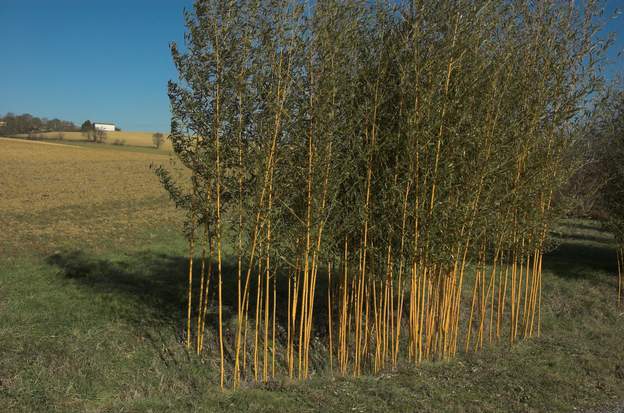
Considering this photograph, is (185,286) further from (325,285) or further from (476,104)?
(476,104)

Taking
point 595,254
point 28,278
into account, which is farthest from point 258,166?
point 595,254

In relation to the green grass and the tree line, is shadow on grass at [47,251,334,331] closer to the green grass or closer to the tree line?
the green grass

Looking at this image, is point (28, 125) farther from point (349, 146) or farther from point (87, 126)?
point (349, 146)

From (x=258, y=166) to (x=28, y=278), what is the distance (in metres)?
8.16

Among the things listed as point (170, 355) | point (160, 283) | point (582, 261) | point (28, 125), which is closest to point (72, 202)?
point (160, 283)

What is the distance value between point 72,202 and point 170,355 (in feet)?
65.6

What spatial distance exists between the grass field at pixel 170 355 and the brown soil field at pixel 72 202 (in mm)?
599

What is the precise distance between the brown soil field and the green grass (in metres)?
5.78

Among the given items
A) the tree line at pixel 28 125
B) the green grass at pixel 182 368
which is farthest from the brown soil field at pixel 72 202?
the tree line at pixel 28 125

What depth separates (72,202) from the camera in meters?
25.2

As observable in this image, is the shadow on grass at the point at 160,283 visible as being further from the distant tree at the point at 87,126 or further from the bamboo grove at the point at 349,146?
the distant tree at the point at 87,126

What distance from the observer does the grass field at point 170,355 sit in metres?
6.36

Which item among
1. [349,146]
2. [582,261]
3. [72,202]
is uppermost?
[349,146]

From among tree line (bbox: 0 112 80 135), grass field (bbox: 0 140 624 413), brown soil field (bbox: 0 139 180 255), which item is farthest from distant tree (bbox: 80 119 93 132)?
grass field (bbox: 0 140 624 413)
